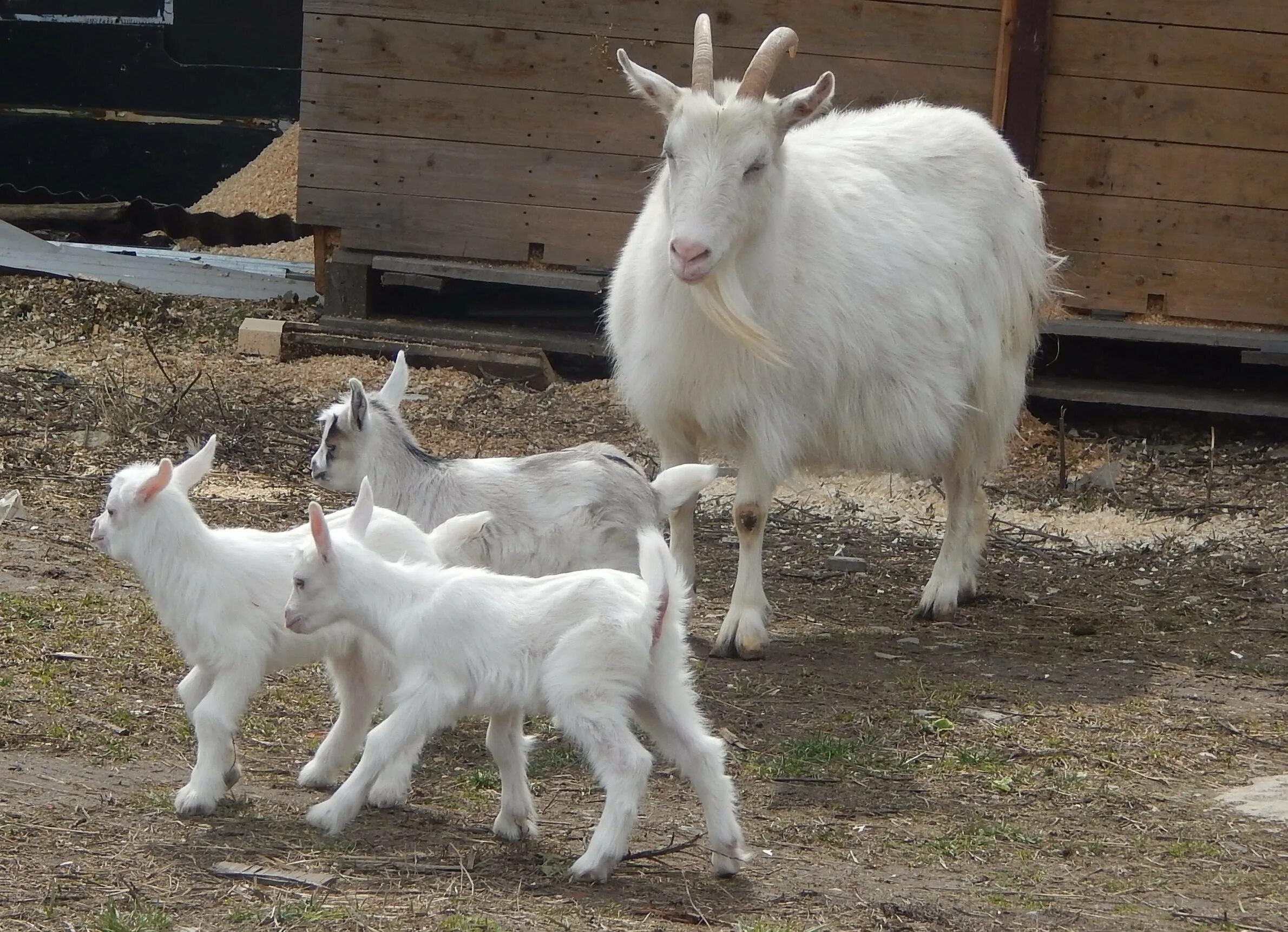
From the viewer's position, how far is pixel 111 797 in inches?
151

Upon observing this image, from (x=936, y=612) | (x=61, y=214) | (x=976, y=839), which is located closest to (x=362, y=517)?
(x=976, y=839)

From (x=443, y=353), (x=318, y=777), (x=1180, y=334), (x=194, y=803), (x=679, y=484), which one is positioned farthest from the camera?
(x=443, y=353)

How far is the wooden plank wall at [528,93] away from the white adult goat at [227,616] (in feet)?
18.2

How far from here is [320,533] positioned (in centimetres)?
368

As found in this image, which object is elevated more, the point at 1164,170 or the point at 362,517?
the point at 1164,170

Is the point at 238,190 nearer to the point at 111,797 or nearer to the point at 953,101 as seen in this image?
the point at 953,101

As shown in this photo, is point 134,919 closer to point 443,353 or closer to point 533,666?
point 533,666

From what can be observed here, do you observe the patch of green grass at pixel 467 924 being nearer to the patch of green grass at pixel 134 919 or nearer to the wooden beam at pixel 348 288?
the patch of green grass at pixel 134 919

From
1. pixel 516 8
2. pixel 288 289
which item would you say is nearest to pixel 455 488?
pixel 516 8

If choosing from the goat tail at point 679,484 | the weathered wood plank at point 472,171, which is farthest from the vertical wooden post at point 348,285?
the goat tail at point 679,484

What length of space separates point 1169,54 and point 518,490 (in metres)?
5.73

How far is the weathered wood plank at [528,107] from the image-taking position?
9.20 meters

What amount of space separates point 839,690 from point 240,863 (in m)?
2.36

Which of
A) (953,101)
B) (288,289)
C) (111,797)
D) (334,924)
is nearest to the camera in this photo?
(334,924)
